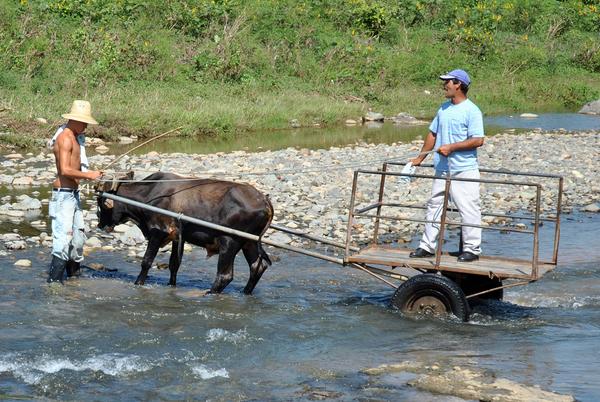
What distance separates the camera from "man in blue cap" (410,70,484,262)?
8.79m

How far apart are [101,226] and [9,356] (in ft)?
8.78

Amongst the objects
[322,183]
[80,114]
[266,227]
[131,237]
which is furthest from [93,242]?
[322,183]

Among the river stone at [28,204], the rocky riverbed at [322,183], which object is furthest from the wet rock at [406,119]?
the river stone at [28,204]

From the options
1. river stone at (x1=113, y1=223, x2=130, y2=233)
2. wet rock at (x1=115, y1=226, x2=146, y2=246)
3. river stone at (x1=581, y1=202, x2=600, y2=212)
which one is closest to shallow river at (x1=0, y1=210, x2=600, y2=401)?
wet rock at (x1=115, y1=226, x2=146, y2=246)

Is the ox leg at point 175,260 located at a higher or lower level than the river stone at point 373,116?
lower

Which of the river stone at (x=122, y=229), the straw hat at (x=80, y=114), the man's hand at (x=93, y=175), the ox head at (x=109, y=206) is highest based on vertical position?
the straw hat at (x=80, y=114)

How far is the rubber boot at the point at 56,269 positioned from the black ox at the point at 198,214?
705mm

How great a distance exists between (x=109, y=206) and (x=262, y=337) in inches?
98.0

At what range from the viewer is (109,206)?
1015cm

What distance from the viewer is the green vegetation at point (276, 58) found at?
2378cm

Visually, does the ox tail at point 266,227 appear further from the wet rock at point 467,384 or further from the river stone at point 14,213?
the river stone at point 14,213

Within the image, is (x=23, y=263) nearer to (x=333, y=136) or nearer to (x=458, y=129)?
(x=458, y=129)

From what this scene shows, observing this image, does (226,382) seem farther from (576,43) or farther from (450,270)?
(576,43)

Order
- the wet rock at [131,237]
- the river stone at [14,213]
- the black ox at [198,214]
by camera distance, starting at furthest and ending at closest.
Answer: the river stone at [14,213] < the wet rock at [131,237] < the black ox at [198,214]
